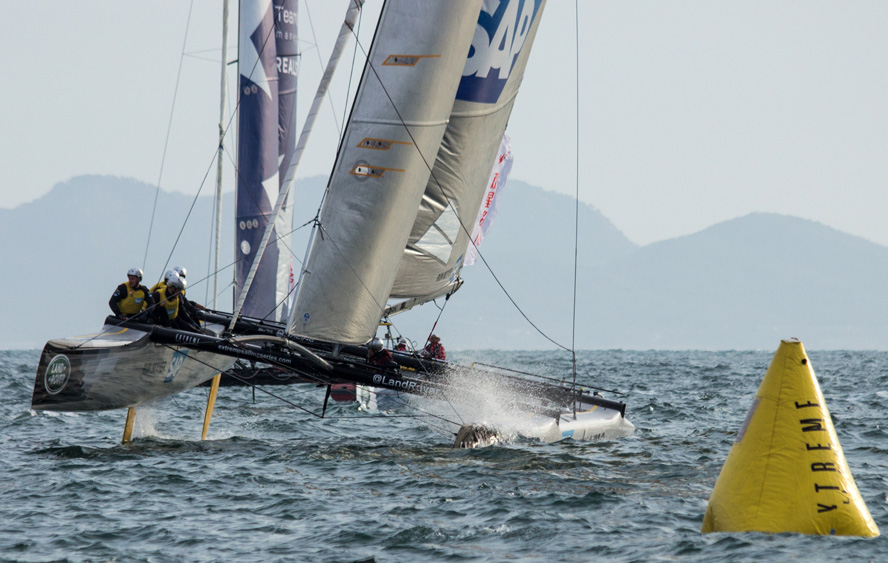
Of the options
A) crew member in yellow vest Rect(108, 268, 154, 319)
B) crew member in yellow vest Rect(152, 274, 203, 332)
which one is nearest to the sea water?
crew member in yellow vest Rect(152, 274, 203, 332)

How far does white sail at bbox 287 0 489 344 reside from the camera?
11.2 metres

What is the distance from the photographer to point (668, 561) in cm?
662

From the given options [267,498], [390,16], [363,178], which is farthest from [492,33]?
[267,498]

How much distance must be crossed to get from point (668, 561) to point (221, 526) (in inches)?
138

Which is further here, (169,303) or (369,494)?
(169,303)

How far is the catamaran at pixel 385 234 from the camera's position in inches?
440

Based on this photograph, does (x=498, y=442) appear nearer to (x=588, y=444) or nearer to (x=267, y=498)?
(x=588, y=444)

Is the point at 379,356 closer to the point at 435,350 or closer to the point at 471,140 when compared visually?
the point at 471,140

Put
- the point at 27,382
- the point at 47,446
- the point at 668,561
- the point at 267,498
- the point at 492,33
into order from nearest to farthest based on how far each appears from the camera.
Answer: the point at 668,561 → the point at 267,498 → the point at 47,446 → the point at 492,33 → the point at 27,382

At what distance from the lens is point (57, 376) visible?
10734mm

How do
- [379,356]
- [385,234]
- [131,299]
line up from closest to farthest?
[385,234] → [131,299] → [379,356]

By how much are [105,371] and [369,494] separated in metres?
3.74

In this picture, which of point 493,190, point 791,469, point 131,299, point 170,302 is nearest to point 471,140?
point 170,302

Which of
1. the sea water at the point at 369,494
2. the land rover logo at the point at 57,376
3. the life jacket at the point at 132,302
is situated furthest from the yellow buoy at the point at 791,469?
the life jacket at the point at 132,302
